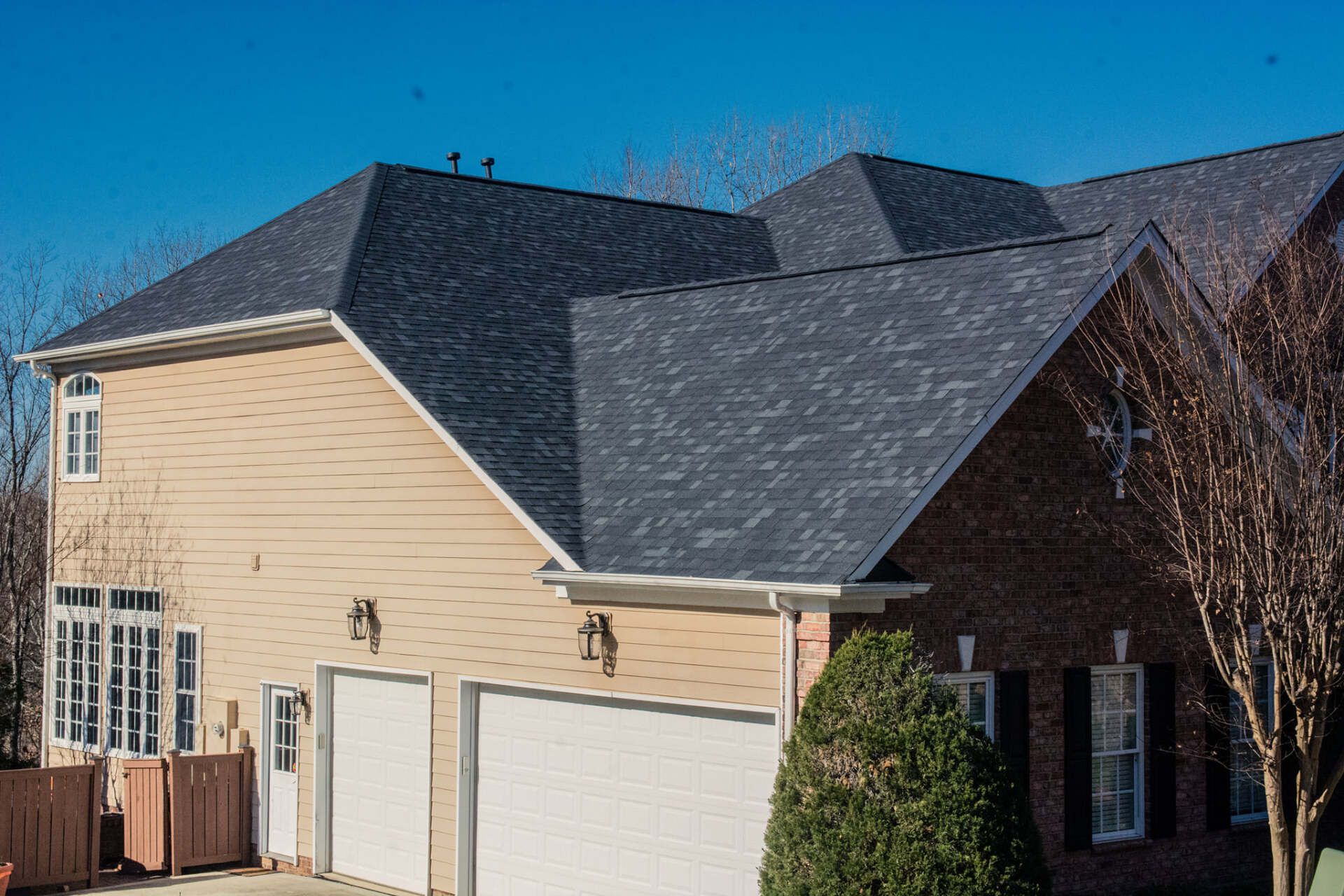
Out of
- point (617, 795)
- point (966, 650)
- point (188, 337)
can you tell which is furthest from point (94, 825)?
point (966, 650)

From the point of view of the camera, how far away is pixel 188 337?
17.7 metres

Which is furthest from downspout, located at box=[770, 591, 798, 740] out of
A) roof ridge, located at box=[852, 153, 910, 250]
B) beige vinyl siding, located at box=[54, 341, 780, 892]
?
roof ridge, located at box=[852, 153, 910, 250]

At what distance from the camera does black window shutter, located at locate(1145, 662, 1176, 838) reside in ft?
44.0

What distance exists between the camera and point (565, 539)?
13.3m

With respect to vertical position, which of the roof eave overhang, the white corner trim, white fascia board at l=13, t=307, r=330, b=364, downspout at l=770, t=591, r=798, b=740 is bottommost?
downspout at l=770, t=591, r=798, b=740

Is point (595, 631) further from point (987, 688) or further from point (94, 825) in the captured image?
point (94, 825)

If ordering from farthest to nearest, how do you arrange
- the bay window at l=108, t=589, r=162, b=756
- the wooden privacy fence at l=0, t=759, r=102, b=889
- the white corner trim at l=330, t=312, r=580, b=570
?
the bay window at l=108, t=589, r=162, b=756 < the wooden privacy fence at l=0, t=759, r=102, b=889 < the white corner trim at l=330, t=312, r=580, b=570

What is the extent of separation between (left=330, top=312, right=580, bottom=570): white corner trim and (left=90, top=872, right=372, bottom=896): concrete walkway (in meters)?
4.67

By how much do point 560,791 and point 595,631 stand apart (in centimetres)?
179

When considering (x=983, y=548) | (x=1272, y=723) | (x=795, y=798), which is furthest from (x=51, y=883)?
(x=1272, y=723)

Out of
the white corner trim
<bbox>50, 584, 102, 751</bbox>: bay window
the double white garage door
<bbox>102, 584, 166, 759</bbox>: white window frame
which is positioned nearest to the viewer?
the double white garage door

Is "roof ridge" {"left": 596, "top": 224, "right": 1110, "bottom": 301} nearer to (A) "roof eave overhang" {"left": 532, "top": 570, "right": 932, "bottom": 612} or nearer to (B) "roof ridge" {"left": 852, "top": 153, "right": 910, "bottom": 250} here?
(A) "roof eave overhang" {"left": 532, "top": 570, "right": 932, "bottom": 612}

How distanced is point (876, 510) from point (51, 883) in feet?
33.1

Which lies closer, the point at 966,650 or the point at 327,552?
the point at 966,650
